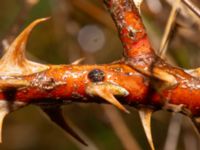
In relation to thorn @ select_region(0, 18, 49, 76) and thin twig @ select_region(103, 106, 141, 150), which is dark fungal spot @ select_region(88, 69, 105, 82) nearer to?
thorn @ select_region(0, 18, 49, 76)

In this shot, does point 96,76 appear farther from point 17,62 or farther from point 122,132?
point 122,132

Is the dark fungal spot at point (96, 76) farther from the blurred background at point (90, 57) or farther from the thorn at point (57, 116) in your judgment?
the blurred background at point (90, 57)

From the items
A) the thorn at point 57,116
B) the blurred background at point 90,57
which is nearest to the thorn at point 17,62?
the thorn at point 57,116

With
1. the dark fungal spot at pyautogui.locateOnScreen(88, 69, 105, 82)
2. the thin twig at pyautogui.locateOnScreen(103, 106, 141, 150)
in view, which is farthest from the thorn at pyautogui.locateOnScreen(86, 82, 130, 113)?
the thin twig at pyautogui.locateOnScreen(103, 106, 141, 150)

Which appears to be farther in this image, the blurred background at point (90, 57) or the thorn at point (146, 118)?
the blurred background at point (90, 57)

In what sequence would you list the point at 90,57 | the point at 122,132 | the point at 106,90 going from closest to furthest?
the point at 106,90 < the point at 122,132 < the point at 90,57

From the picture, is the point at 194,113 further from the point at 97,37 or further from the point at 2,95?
the point at 97,37

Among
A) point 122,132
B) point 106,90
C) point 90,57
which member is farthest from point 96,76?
point 90,57
